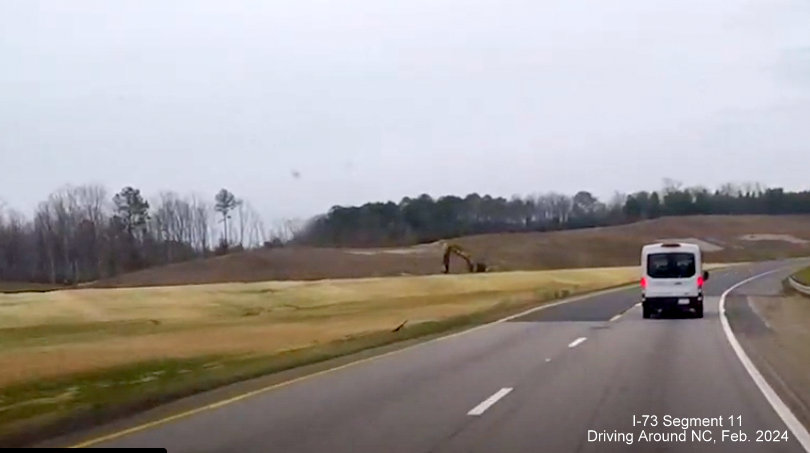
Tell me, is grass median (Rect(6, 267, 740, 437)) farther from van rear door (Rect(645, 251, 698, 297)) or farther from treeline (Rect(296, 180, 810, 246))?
treeline (Rect(296, 180, 810, 246))

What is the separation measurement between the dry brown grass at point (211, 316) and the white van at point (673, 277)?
7.57 m

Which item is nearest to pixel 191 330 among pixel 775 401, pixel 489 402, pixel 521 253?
pixel 489 402

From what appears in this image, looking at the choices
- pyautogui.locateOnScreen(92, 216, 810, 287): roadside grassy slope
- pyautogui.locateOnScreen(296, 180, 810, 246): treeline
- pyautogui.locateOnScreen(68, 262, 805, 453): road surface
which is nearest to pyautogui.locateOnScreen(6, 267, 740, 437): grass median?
pyautogui.locateOnScreen(68, 262, 805, 453): road surface

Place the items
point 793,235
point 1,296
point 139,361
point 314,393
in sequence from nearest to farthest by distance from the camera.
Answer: point 314,393, point 139,361, point 1,296, point 793,235

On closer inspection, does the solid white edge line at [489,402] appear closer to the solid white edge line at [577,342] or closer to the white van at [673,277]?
the solid white edge line at [577,342]

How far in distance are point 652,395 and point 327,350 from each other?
405 inches

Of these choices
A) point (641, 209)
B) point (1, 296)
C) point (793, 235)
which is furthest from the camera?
point (641, 209)

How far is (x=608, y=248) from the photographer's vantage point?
136 metres

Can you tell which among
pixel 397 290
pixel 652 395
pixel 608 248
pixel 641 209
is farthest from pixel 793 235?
pixel 652 395

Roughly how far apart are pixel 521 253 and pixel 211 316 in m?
78.7

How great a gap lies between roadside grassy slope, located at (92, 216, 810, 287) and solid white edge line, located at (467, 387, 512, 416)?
63714 millimetres

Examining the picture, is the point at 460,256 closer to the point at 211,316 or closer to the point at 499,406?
the point at 211,316

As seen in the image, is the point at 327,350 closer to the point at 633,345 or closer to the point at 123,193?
the point at 633,345

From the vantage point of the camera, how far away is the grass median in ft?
55.2
